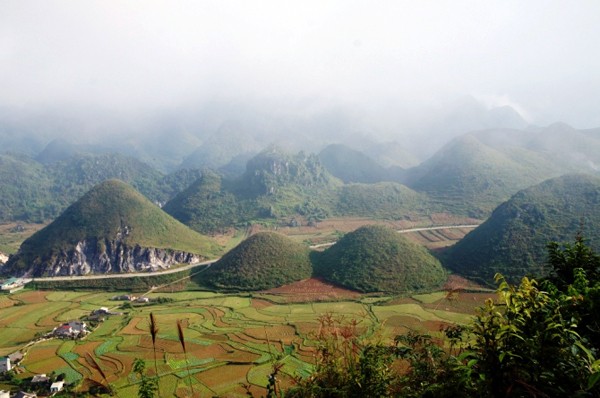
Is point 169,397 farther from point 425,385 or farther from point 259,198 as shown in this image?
point 259,198

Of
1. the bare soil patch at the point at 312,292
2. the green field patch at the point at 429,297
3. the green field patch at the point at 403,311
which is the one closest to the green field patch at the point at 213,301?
the bare soil patch at the point at 312,292

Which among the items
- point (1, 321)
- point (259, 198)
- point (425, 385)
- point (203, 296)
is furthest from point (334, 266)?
point (259, 198)

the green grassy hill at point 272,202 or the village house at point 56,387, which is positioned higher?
the green grassy hill at point 272,202

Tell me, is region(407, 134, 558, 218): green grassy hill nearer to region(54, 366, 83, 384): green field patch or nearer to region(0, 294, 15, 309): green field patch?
region(54, 366, 83, 384): green field patch

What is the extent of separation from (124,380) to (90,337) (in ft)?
63.1

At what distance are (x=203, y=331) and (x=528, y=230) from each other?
7636cm

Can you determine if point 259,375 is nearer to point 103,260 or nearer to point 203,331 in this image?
point 203,331

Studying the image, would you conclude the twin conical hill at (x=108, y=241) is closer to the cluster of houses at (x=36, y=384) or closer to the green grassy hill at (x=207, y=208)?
the green grassy hill at (x=207, y=208)

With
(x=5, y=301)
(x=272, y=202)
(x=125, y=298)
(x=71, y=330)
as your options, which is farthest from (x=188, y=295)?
(x=272, y=202)

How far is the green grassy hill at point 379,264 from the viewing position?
246ft

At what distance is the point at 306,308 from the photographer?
214 ft

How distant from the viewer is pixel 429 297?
6812cm

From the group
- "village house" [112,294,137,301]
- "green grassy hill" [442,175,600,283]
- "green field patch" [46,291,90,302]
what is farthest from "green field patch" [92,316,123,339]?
"green grassy hill" [442,175,600,283]

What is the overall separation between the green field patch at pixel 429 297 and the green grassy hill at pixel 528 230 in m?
12.3
